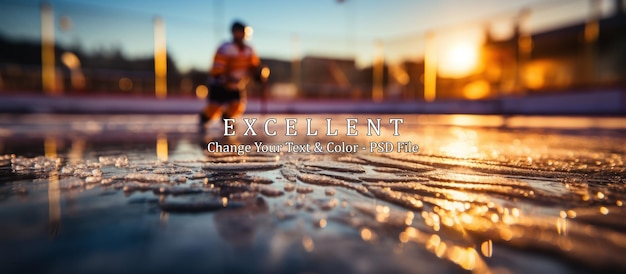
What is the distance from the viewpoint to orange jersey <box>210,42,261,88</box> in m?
4.19

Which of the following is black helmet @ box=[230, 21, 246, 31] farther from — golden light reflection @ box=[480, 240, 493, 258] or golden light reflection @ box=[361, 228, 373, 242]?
golden light reflection @ box=[480, 240, 493, 258]

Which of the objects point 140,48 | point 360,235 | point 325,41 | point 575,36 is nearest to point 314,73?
point 325,41

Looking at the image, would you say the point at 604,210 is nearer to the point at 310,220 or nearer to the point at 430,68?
the point at 310,220

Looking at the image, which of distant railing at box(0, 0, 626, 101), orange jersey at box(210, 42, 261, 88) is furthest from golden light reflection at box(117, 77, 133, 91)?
orange jersey at box(210, 42, 261, 88)

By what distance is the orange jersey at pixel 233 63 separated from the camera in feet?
13.7

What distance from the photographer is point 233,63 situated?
4.27 metres

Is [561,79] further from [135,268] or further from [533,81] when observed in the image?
[135,268]

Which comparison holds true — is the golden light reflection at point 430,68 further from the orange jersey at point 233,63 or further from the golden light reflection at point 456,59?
the orange jersey at point 233,63

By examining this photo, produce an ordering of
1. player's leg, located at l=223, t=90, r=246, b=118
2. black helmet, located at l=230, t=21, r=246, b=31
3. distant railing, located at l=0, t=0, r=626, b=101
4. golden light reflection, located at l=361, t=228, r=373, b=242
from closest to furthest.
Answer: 1. golden light reflection, located at l=361, t=228, r=373, b=242
2. black helmet, located at l=230, t=21, r=246, b=31
3. player's leg, located at l=223, t=90, r=246, b=118
4. distant railing, located at l=0, t=0, r=626, b=101

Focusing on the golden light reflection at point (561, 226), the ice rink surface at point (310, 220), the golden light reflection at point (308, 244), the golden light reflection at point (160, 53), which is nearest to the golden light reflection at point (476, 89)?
the golden light reflection at point (160, 53)

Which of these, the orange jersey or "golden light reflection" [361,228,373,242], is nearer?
"golden light reflection" [361,228,373,242]

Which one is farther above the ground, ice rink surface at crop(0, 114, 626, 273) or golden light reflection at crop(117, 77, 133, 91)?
golden light reflection at crop(117, 77, 133, 91)

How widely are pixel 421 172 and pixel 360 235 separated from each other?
836mm

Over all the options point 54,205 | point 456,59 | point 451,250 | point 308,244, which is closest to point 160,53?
point 456,59
